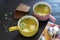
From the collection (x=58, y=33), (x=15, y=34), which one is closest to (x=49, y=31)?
(x=58, y=33)

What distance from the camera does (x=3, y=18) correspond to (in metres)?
0.85

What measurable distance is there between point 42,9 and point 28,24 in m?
0.11

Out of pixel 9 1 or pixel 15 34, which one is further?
pixel 9 1

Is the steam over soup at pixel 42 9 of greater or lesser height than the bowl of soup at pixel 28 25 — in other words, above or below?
above

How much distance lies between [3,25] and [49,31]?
0.23m

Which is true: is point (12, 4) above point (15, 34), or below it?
above

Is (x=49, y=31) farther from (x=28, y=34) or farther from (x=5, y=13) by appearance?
(x=5, y=13)

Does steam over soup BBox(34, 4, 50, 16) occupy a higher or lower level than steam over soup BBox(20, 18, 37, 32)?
higher

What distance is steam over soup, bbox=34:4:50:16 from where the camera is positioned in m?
0.82

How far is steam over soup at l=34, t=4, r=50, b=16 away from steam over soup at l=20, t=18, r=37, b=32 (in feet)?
0.19

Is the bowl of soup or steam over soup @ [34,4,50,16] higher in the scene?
steam over soup @ [34,4,50,16]

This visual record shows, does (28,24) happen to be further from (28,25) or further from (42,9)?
(42,9)

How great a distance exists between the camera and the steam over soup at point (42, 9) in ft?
2.69

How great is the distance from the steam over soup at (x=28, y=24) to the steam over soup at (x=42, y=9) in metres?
0.06
